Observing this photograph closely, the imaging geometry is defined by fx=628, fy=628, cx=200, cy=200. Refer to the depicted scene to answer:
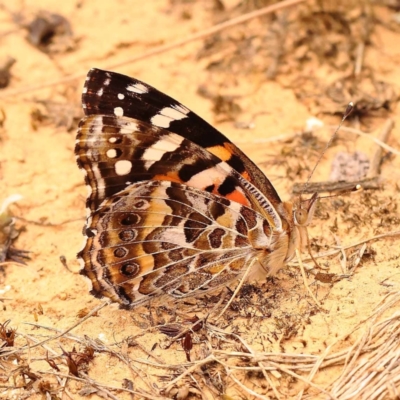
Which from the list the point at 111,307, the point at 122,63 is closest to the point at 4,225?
the point at 111,307

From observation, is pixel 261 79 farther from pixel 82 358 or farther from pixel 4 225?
pixel 82 358

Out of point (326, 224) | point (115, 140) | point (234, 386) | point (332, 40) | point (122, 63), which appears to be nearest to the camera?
point (234, 386)

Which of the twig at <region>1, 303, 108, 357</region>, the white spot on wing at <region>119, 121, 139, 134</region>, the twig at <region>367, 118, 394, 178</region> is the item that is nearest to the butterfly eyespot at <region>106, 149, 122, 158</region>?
the white spot on wing at <region>119, 121, 139, 134</region>

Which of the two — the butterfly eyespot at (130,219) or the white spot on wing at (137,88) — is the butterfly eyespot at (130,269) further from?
the white spot on wing at (137,88)

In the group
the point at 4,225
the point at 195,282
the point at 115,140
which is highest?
the point at 115,140

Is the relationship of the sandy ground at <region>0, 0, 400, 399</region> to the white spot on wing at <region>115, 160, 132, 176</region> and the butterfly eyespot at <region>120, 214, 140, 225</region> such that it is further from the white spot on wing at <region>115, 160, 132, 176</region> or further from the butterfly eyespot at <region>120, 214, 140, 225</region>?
the white spot on wing at <region>115, 160, 132, 176</region>
